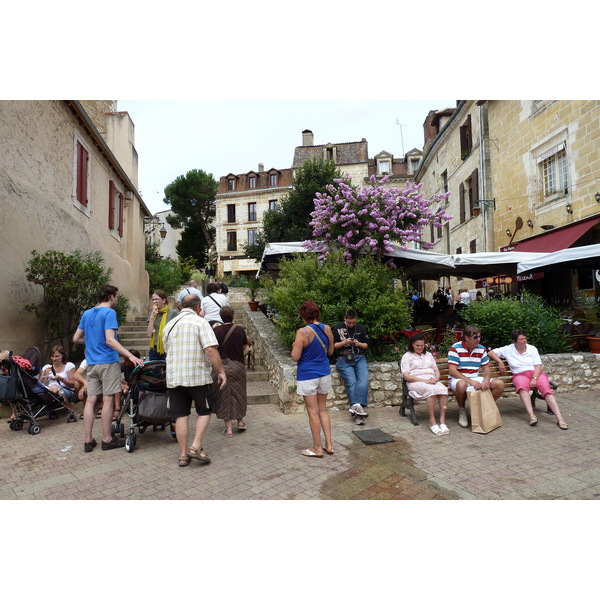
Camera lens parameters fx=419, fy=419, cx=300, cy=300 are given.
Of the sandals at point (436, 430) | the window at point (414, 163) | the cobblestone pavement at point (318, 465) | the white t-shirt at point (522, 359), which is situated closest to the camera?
the cobblestone pavement at point (318, 465)

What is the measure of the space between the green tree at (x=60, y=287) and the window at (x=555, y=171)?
12.3 metres

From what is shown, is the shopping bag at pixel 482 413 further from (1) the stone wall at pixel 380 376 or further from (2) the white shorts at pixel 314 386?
(2) the white shorts at pixel 314 386

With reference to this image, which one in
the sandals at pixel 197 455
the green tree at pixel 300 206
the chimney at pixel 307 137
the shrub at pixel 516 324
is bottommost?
the sandals at pixel 197 455

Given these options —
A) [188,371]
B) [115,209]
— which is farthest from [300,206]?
[188,371]

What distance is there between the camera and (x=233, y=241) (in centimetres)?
3984

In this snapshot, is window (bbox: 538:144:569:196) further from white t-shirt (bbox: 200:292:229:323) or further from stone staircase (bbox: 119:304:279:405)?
white t-shirt (bbox: 200:292:229:323)

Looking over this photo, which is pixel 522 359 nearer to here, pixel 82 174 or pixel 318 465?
pixel 318 465

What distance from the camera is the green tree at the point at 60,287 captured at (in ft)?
24.4

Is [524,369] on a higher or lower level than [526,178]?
lower

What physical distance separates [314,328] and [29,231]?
6342 millimetres

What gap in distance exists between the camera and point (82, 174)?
1044cm

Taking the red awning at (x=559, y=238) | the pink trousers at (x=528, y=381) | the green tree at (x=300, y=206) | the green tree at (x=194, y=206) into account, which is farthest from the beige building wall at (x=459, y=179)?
the green tree at (x=194, y=206)

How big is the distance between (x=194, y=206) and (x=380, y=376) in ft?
128

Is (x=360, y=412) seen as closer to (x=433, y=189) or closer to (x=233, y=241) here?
(x=433, y=189)
